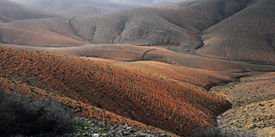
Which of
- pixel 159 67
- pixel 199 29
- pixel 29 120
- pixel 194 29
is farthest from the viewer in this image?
pixel 199 29

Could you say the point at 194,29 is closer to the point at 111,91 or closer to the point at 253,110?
the point at 253,110

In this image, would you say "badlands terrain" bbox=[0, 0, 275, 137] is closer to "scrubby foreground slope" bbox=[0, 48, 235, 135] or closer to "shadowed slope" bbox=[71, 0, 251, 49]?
"scrubby foreground slope" bbox=[0, 48, 235, 135]

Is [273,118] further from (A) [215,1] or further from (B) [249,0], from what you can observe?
(B) [249,0]

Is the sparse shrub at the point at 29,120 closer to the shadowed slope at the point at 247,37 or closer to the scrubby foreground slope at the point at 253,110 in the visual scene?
the scrubby foreground slope at the point at 253,110

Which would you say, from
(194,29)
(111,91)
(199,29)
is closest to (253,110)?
(111,91)

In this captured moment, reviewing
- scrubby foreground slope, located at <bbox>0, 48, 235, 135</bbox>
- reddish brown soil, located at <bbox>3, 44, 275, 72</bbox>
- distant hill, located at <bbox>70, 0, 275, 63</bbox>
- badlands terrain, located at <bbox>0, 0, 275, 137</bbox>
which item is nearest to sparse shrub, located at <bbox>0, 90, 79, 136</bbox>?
badlands terrain, located at <bbox>0, 0, 275, 137</bbox>

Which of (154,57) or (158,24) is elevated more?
(158,24)
